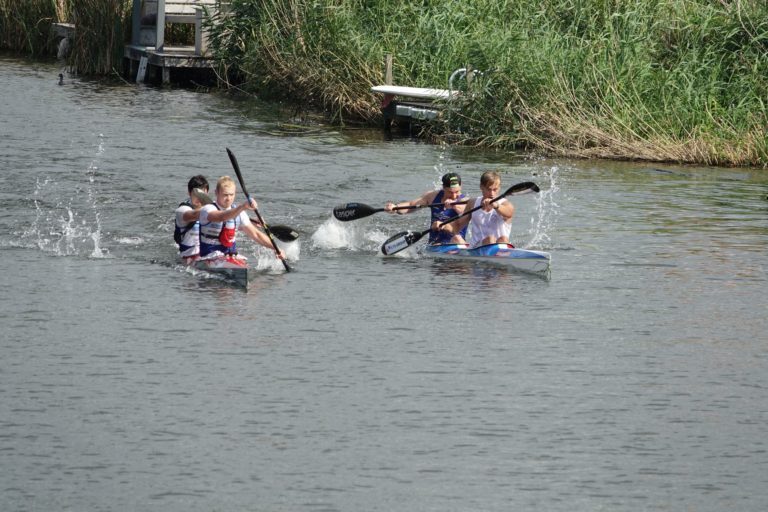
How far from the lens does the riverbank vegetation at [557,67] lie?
2117cm

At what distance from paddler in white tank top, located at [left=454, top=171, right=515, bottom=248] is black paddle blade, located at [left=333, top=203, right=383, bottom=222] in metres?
1.10

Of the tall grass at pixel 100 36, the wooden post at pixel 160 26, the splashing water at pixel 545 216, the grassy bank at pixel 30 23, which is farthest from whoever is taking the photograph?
the grassy bank at pixel 30 23

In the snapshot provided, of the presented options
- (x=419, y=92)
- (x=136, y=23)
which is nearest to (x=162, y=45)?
(x=136, y=23)

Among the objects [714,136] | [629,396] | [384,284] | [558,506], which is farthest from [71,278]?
[714,136]

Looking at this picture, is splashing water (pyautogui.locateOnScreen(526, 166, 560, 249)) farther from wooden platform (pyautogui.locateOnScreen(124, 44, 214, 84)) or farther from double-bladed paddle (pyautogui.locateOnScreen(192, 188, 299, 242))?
wooden platform (pyautogui.locateOnScreen(124, 44, 214, 84))

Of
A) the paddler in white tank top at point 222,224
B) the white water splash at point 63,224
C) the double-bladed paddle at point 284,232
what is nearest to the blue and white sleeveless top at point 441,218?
the double-bladed paddle at point 284,232

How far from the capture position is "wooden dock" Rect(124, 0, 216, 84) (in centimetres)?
3127

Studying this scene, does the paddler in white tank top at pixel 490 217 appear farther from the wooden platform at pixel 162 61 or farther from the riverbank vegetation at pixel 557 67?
the wooden platform at pixel 162 61

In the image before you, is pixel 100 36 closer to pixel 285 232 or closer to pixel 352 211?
pixel 352 211

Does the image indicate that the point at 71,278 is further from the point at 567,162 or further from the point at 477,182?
the point at 567,162

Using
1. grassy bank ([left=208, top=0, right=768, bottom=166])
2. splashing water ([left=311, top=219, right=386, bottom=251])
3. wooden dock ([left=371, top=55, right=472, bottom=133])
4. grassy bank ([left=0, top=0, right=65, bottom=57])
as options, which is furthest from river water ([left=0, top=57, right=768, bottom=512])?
grassy bank ([left=0, top=0, right=65, bottom=57])

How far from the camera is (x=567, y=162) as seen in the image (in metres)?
21.0

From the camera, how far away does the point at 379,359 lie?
1036cm

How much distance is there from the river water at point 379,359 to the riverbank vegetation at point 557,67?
2.35 metres
